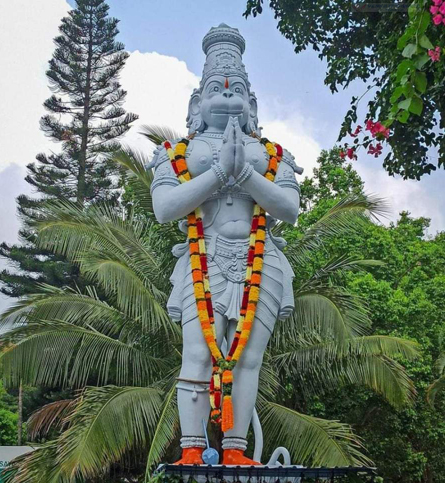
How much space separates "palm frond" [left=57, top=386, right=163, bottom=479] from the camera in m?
7.69

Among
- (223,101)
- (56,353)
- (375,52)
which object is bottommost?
(56,353)

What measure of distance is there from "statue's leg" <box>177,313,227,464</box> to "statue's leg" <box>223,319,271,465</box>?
0.17m

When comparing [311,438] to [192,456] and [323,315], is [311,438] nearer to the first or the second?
[323,315]

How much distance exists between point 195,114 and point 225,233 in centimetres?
107

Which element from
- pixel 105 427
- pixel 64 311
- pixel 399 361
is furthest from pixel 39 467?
pixel 399 361

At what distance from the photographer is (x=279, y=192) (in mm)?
5254

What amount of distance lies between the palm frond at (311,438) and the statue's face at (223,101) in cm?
412

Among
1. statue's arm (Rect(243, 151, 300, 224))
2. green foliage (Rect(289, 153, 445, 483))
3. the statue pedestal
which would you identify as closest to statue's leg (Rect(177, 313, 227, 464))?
the statue pedestal

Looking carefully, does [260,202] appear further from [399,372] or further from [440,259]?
[440,259]

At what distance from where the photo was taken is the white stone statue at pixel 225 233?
5.05 meters

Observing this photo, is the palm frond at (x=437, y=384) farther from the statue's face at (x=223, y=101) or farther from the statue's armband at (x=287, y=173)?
the statue's face at (x=223, y=101)

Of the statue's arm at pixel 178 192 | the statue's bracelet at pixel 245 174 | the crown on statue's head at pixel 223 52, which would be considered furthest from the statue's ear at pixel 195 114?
the statue's bracelet at pixel 245 174

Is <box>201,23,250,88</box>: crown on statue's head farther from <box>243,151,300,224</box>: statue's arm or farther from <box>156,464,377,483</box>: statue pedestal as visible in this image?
<box>156,464,377,483</box>: statue pedestal

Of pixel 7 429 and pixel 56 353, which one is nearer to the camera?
pixel 56 353
